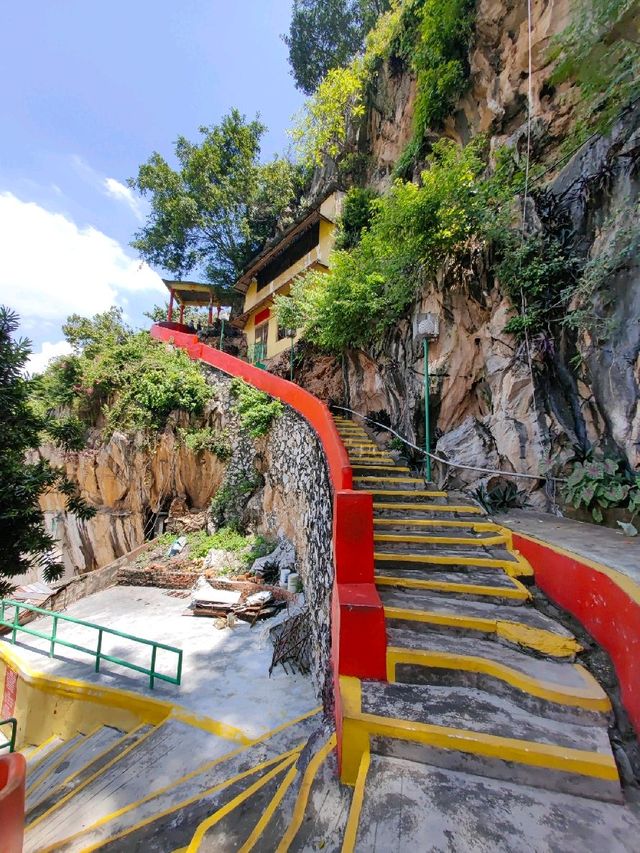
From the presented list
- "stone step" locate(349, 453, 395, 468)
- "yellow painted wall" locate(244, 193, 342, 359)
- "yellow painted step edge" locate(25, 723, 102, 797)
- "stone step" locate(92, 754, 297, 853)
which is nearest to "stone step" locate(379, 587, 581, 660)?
"stone step" locate(92, 754, 297, 853)

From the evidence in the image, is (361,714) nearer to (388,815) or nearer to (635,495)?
(388,815)

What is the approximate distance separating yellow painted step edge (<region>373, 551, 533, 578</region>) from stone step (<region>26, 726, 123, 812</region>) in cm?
380

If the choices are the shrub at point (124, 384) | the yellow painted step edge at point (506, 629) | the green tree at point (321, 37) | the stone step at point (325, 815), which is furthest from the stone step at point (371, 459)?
the green tree at point (321, 37)

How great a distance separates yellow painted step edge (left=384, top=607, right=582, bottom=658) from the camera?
2412 mm

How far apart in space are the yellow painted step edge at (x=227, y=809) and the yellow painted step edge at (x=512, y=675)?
1350mm

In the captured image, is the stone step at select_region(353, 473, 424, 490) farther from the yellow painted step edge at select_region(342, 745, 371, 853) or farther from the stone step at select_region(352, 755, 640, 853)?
the stone step at select_region(352, 755, 640, 853)

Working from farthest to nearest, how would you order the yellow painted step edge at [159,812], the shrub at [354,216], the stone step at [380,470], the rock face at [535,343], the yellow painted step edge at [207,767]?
the shrub at [354,216], the stone step at [380,470], the rock face at [535,343], the yellow painted step edge at [207,767], the yellow painted step edge at [159,812]

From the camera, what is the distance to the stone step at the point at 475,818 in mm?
1436

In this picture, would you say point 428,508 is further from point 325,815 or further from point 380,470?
point 325,815

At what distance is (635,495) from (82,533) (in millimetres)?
15135

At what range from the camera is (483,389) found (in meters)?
5.84

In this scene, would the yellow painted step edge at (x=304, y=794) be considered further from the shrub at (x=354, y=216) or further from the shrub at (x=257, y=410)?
the shrub at (x=354, y=216)

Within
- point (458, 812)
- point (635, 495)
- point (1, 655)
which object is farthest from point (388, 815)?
point (1, 655)

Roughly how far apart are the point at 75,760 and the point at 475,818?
4655 millimetres
